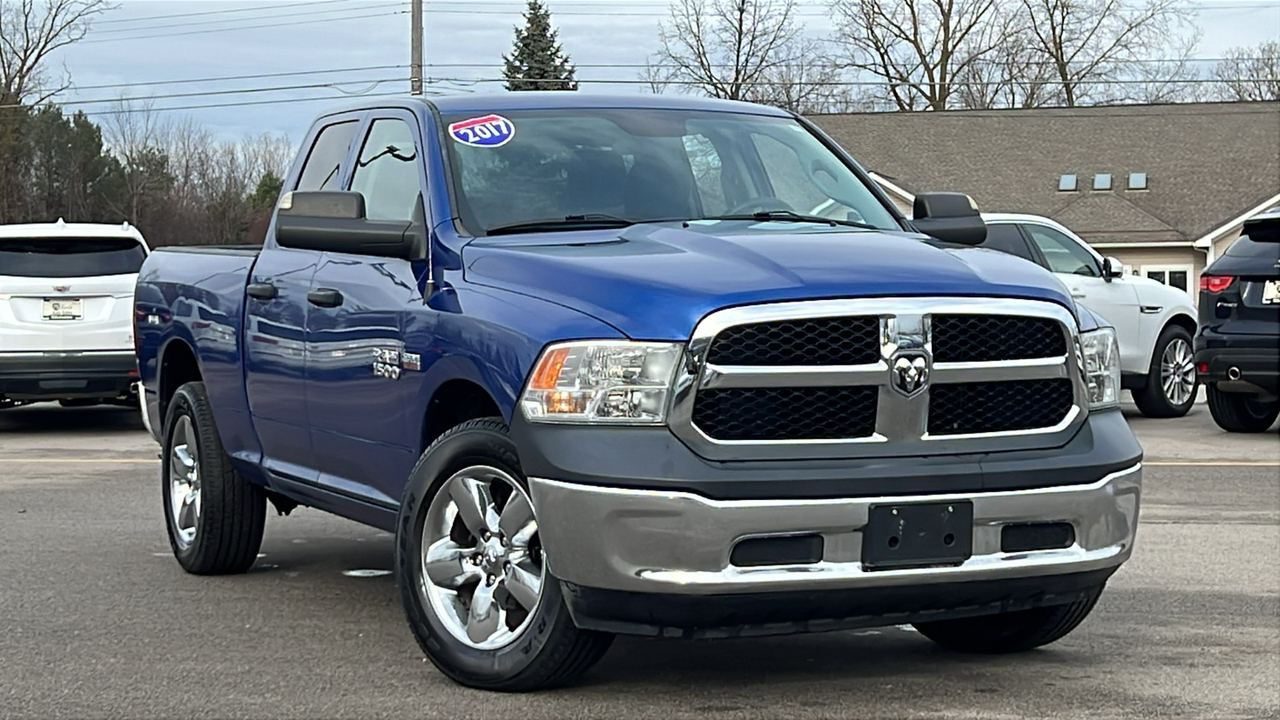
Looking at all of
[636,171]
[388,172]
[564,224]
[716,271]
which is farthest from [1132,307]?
[716,271]

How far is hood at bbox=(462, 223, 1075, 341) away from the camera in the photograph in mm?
5137

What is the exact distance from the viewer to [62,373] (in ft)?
A: 50.1

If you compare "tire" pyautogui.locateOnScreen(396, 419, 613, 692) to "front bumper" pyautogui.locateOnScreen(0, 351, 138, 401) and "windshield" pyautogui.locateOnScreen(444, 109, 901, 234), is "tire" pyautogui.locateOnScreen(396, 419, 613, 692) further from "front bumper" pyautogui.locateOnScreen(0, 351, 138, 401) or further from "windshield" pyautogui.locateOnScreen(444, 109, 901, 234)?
"front bumper" pyautogui.locateOnScreen(0, 351, 138, 401)

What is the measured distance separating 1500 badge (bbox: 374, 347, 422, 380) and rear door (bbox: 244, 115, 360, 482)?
68cm

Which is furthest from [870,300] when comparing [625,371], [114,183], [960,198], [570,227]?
[114,183]

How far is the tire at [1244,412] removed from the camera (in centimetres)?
1511

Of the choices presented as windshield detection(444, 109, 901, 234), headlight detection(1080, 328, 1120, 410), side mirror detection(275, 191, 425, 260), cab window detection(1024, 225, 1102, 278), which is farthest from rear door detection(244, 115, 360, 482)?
cab window detection(1024, 225, 1102, 278)

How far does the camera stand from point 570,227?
20.6 ft

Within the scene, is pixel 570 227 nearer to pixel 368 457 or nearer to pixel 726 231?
pixel 726 231

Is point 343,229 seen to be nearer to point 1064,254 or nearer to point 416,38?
point 1064,254

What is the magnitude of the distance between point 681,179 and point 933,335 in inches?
66.5

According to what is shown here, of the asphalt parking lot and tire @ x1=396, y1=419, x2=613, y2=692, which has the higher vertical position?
tire @ x1=396, y1=419, x2=613, y2=692

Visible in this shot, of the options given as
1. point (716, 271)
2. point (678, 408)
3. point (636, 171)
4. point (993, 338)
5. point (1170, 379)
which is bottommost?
point (1170, 379)

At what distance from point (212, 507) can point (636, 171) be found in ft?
8.25
